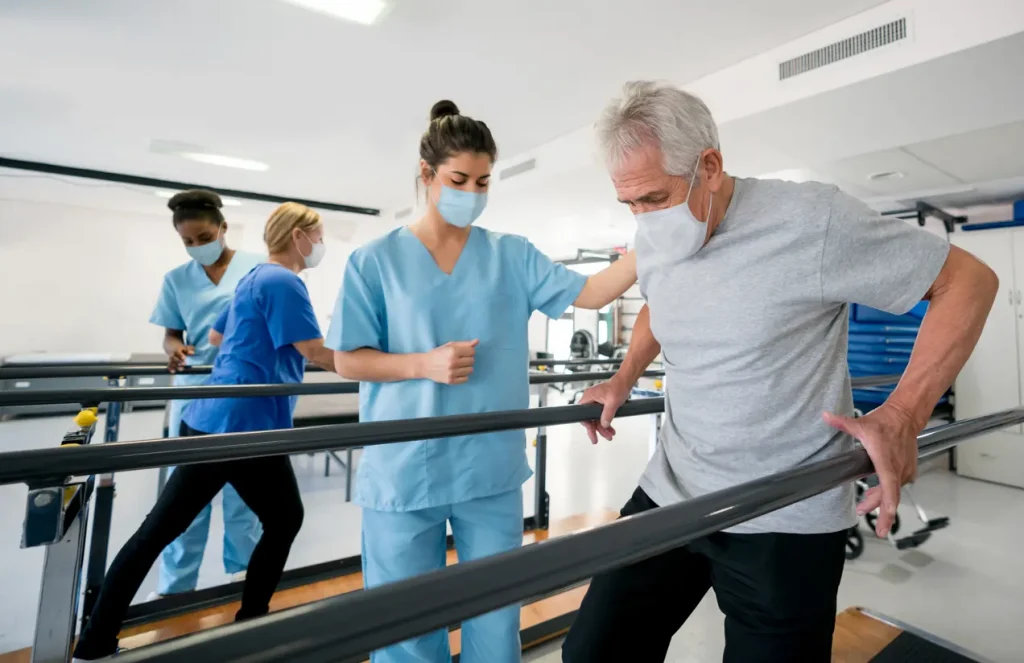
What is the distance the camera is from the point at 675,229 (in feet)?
3.09

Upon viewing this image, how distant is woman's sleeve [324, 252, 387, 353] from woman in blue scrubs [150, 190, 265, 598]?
1.40 meters

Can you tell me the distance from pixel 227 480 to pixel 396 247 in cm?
102

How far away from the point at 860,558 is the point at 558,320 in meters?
2.31

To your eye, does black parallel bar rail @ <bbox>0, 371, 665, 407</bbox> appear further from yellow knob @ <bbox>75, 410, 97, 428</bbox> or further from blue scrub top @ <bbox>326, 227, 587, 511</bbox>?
blue scrub top @ <bbox>326, 227, 587, 511</bbox>

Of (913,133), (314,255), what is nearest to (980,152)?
(913,133)

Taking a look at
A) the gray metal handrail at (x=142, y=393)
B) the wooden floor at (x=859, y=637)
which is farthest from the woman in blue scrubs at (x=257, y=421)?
the wooden floor at (x=859, y=637)

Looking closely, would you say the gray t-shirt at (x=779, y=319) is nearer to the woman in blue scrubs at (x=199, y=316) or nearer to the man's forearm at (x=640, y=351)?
the man's forearm at (x=640, y=351)

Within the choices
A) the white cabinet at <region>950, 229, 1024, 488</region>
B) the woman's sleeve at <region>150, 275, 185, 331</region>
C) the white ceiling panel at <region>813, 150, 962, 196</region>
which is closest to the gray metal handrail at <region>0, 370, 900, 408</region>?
the woman's sleeve at <region>150, 275, 185, 331</region>

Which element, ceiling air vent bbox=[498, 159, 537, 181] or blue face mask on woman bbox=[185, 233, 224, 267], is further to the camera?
ceiling air vent bbox=[498, 159, 537, 181]

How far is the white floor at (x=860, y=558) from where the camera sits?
225cm

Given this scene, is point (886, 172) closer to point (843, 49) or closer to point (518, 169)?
point (843, 49)

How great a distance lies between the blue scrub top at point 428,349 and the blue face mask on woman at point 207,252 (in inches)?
60.3

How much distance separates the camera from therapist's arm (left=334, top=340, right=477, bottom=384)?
42.3 inches

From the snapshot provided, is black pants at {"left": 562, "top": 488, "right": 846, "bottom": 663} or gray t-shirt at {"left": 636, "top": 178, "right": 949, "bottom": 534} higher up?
gray t-shirt at {"left": 636, "top": 178, "right": 949, "bottom": 534}
